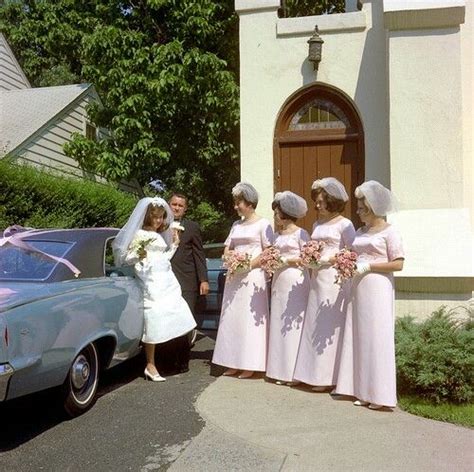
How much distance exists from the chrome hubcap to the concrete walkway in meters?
0.98

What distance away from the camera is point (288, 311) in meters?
5.48

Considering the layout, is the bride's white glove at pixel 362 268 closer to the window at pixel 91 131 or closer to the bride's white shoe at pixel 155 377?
the bride's white shoe at pixel 155 377

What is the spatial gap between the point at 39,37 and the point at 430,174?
40.8 feet

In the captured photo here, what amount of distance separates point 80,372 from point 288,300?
2020 mm

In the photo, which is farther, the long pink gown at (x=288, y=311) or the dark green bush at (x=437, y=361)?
the long pink gown at (x=288, y=311)

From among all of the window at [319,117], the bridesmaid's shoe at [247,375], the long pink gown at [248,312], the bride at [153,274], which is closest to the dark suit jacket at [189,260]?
the bride at [153,274]

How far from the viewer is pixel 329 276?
5.16 metres

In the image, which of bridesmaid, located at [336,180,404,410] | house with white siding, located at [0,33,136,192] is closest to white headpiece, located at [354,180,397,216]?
bridesmaid, located at [336,180,404,410]

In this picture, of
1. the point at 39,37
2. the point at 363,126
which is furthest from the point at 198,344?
the point at 39,37

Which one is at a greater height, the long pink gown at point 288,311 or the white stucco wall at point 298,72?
the white stucco wall at point 298,72

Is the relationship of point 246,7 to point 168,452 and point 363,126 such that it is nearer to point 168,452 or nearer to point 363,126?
point 363,126

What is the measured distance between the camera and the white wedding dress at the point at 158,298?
5598 mm

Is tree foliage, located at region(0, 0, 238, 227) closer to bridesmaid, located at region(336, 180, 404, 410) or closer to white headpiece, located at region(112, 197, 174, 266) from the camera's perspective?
white headpiece, located at region(112, 197, 174, 266)

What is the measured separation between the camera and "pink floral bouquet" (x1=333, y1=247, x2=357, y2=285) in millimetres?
4742
